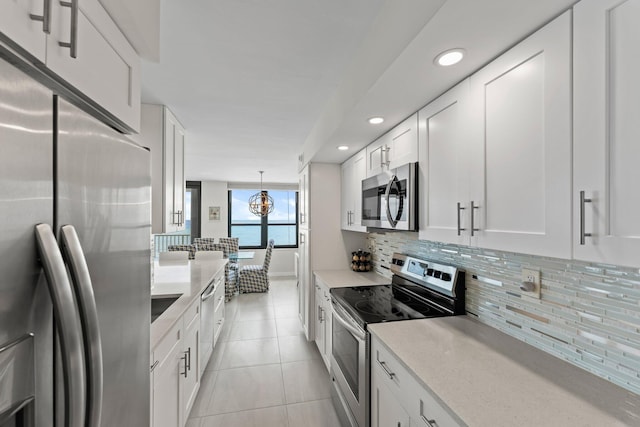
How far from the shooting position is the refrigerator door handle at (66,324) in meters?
0.48

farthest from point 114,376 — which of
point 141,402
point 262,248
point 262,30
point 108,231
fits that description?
point 262,248

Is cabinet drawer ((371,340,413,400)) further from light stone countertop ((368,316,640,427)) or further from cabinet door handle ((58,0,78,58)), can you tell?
cabinet door handle ((58,0,78,58))

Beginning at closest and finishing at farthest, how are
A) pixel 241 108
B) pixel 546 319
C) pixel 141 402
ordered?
pixel 141 402 < pixel 546 319 < pixel 241 108

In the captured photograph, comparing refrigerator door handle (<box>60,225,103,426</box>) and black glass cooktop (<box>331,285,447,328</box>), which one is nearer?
refrigerator door handle (<box>60,225,103,426</box>)

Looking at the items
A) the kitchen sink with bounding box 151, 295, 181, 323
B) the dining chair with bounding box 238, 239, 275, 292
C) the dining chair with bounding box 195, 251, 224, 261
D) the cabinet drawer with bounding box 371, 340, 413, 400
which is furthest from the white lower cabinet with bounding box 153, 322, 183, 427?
the dining chair with bounding box 238, 239, 275, 292

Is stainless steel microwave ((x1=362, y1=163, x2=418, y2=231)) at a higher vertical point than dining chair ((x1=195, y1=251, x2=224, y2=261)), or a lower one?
higher

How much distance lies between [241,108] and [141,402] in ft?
6.98

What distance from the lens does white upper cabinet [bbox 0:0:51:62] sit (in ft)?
1.49

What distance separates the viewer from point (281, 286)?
606 cm

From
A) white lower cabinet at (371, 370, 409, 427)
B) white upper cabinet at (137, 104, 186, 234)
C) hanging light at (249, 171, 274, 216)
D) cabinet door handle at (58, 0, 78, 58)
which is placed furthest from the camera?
hanging light at (249, 171, 274, 216)

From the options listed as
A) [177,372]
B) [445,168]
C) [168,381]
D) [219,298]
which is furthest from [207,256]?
[445,168]

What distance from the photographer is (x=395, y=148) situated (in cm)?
Answer: 194

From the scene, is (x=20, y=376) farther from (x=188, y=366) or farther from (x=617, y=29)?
(x=188, y=366)

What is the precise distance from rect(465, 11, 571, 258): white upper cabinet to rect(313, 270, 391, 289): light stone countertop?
1.45 m
